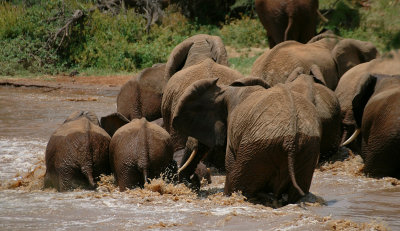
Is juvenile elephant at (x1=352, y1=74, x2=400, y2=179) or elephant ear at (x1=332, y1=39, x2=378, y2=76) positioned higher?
elephant ear at (x1=332, y1=39, x2=378, y2=76)

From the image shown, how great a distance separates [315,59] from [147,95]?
243 centimetres

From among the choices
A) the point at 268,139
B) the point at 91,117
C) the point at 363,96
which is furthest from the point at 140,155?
the point at 363,96

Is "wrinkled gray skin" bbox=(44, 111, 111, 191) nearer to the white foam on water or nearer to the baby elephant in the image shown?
the baby elephant

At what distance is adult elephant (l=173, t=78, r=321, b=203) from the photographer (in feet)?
21.9

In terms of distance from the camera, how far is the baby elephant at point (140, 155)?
7.80 meters

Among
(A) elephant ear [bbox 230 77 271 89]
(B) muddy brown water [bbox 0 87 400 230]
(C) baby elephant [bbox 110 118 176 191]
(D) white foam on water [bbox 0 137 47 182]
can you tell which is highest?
(A) elephant ear [bbox 230 77 271 89]

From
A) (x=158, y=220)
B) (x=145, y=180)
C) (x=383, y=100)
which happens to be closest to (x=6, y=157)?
(x=145, y=180)

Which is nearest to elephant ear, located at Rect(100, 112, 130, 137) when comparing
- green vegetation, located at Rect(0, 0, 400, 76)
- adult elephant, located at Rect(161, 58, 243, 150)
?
adult elephant, located at Rect(161, 58, 243, 150)

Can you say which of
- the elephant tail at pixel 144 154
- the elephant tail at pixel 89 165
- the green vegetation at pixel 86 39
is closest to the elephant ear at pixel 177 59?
the elephant tail at pixel 89 165

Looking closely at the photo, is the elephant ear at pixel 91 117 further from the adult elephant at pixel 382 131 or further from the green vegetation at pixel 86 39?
the green vegetation at pixel 86 39

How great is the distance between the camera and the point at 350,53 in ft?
37.5

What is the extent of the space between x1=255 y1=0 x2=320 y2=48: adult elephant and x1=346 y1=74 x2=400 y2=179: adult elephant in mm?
5359

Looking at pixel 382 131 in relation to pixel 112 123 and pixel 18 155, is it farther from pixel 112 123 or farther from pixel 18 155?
pixel 18 155

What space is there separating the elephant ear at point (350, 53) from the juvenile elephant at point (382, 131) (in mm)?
2272
